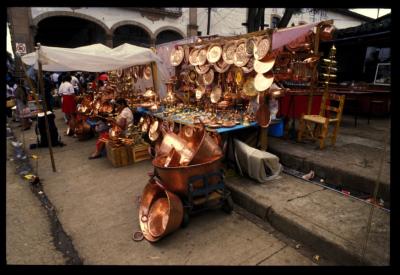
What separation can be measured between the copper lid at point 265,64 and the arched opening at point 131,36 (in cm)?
1551

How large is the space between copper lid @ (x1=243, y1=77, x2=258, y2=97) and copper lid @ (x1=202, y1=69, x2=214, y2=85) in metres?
1.07

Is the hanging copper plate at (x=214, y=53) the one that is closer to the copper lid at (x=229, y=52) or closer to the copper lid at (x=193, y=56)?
the copper lid at (x=229, y=52)

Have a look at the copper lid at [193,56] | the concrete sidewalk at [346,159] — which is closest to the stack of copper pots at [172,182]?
the concrete sidewalk at [346,159]

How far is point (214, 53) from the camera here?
6008mm

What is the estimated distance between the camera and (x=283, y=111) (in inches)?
250

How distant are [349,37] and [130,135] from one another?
8626 mm

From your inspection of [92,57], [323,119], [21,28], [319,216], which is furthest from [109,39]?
[319,216]

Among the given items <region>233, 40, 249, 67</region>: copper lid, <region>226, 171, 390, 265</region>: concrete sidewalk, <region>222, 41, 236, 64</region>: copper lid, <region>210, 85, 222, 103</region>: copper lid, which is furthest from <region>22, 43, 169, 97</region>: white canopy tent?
<region>226, 171, 390, 265</region>: concrete sidewalk

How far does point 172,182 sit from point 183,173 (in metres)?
0.25

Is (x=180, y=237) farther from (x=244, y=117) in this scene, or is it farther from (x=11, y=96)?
(x=11, y=96)

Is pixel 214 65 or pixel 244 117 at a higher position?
pixel 214 65

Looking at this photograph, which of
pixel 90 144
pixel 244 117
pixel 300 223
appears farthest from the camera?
pixel 90 144

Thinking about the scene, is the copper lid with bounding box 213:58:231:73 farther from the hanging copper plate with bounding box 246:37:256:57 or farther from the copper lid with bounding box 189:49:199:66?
the copper lid with bounding box 189:49:199:66
